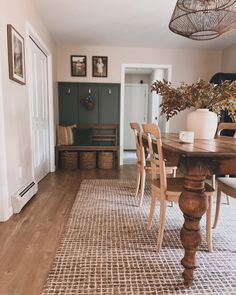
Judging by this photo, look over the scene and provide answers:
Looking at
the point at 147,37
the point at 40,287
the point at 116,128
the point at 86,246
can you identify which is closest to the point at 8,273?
the point at 40,287

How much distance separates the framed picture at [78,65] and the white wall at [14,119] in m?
1.64

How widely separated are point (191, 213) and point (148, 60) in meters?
4.18

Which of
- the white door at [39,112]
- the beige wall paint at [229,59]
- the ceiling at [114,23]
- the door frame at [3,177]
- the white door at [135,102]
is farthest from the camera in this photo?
the white door at [135,102]

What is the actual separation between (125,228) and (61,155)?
2828mm

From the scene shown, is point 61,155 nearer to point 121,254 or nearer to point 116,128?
point 116,128

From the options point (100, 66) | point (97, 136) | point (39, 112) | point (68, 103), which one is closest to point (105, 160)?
point (97, 136)

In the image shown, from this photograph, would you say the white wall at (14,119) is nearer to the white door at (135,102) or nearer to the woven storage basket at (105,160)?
the woven storage basket at (105,160)

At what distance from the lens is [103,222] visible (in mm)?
2193

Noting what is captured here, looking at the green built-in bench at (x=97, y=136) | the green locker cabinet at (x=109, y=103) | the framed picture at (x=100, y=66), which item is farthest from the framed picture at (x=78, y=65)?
the green built-in bench at (x=97, y=136)

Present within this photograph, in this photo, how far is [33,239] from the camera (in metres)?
1.88

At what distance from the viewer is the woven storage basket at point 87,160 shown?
4586 millimetres

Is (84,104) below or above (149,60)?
below

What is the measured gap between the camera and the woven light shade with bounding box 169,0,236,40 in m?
1.98

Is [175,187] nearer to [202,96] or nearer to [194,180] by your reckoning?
[194,180]
